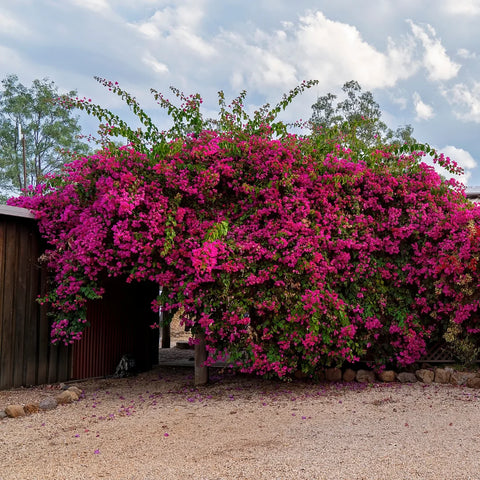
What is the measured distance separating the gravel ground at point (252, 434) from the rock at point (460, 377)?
37 centimetres

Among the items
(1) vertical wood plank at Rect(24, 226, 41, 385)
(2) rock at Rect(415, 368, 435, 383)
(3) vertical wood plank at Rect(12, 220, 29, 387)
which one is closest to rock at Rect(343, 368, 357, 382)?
(2) rock at Rect(415, 368, 435, 383)

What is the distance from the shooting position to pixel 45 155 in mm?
23750

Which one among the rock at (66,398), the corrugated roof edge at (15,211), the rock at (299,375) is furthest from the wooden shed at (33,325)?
the rock at (299,375)

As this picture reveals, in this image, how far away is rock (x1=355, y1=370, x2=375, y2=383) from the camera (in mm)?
6449

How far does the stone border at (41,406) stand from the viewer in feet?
16.9

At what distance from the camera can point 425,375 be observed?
6250 mm

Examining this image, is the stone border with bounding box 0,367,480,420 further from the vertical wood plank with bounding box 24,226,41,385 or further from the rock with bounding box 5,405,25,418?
the vertical wood plank with bounding box 24,226,41,385

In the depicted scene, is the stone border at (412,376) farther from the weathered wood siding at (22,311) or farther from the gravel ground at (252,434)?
the weathered wood siding at (22,311)

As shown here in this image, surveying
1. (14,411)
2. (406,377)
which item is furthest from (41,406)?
(406,377)

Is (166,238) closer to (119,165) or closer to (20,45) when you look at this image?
(119,165)

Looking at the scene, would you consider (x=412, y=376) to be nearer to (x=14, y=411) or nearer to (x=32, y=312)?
(x=14, y=411)

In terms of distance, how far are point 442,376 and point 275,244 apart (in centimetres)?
299

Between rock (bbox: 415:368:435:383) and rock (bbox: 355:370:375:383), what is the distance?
2.05 ft

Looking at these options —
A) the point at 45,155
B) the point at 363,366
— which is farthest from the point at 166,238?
the point at 45,155
